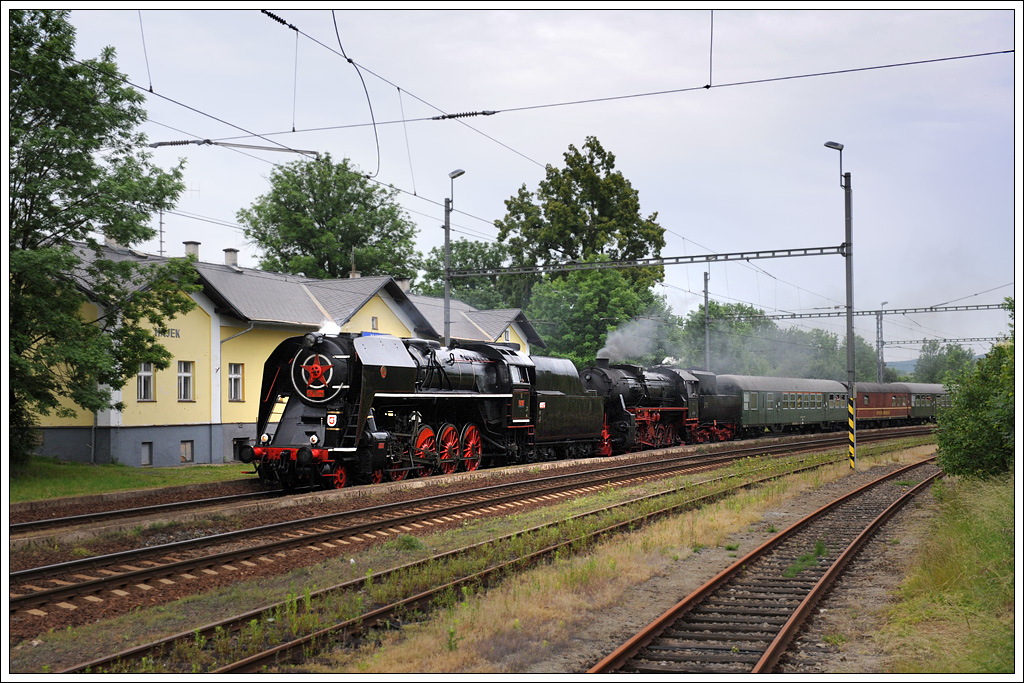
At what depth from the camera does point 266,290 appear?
3097 cm

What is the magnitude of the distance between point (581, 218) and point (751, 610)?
168 feet

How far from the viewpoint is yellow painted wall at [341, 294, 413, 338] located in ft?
106

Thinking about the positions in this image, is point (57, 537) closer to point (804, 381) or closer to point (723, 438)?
point (723, 438)

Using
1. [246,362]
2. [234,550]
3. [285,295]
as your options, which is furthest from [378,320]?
[234,550]

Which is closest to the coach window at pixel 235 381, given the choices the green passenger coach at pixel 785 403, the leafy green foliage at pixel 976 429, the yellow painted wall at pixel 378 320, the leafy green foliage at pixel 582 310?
the yellow painted wall at pixel 378 320

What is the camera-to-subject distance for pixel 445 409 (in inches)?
811

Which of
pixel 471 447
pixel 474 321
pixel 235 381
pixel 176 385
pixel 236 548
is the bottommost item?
pixel 236 548

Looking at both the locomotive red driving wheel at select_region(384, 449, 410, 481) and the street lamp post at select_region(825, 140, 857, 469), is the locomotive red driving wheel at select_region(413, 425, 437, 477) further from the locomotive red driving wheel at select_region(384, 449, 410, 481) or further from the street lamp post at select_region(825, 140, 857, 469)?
the street lamp post at select_region(825, 140, 857, 469)

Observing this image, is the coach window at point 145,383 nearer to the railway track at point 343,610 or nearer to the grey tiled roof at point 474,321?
the grey tiled roof at point 474,321

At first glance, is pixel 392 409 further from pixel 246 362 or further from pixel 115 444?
pixel 246 362

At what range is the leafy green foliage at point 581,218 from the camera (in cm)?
5884

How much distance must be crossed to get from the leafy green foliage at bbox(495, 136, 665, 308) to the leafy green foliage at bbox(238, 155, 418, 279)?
10005 mm

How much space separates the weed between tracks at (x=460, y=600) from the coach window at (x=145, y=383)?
52.1 ft

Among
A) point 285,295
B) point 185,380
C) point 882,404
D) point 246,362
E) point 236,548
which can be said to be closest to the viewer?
point 236,548
